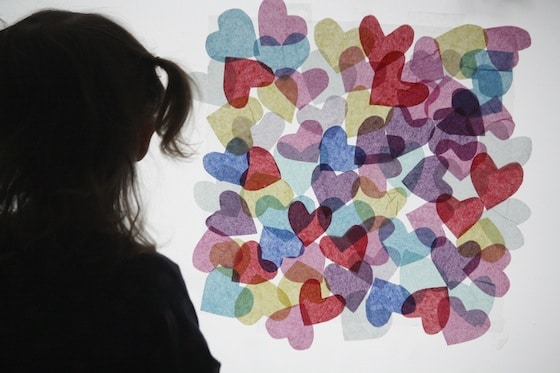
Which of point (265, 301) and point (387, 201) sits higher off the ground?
point (387, 201)

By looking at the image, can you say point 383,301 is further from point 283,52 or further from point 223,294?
point 283,52

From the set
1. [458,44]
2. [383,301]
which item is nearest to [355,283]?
[383,301]

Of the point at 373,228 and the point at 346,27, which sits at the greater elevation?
the point at 346,27

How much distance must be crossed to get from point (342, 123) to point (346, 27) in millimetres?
191

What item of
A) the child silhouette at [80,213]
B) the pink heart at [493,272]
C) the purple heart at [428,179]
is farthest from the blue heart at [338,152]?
the child silhouette at [80,213]

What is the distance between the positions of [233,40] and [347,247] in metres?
0.46

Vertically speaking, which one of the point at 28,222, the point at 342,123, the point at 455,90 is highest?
the point at 455,90

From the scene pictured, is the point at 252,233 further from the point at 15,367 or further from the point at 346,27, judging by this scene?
the point at 15,367

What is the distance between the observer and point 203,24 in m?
1.11

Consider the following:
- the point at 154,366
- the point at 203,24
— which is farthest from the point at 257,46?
the point at 154,366

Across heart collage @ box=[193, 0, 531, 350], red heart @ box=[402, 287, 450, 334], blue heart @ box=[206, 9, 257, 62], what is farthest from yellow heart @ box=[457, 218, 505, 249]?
blue heart @ box=[206, 9, 257, 62]

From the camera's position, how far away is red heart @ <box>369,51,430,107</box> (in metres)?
1.12

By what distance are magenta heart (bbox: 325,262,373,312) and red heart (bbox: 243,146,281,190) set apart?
216 mm

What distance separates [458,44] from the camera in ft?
3.74
